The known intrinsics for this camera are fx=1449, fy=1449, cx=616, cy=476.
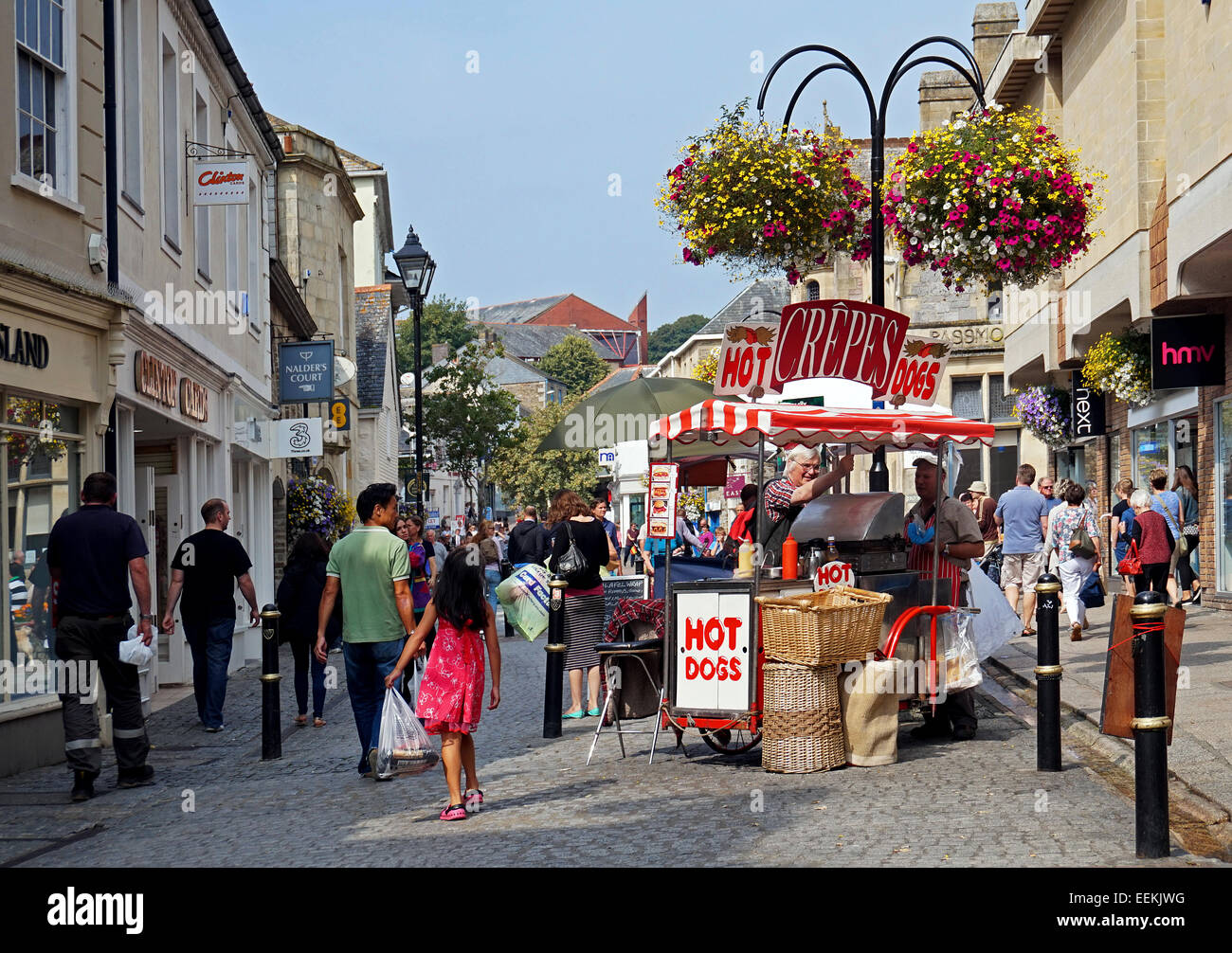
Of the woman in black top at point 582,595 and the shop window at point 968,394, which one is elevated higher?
the shop window at point 968,394

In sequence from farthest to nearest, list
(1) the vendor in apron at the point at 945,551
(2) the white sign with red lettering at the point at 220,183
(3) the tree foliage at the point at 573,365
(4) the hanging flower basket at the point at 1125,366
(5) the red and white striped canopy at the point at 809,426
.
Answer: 1. (3) the tree foliage at the point at 573,365
2. (4) the hanging flower basket at the point at 1125,366
3. (2) the white sign with red lettering at the point at 220,183
4. (1) the vendor in apron at the point at 945,551
5. (5) the red and white striped canopy at the point at 809,426

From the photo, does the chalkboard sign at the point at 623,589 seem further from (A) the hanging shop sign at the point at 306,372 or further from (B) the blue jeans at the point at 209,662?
(A) the hanging shop sign at the point at 306,372

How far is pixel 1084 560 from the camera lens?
1570 centimetres

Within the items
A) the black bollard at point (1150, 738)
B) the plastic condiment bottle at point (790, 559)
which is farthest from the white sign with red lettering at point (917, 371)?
the black bollard at point (1150, 738)

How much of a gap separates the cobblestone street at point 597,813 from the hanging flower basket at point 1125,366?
11.0 metres

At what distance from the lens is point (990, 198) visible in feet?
40.3

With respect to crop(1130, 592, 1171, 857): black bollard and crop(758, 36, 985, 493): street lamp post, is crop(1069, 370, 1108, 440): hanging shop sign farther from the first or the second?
crop(1130, 592, 1171, 857): black bollard

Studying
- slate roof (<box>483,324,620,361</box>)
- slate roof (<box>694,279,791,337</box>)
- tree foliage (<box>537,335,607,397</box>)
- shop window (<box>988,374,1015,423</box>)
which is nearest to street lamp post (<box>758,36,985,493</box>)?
shop window (<box>988,374,1015,423</box>)

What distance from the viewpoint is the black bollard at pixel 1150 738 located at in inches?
232

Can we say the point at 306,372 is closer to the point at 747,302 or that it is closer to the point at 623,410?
the point at 623,410

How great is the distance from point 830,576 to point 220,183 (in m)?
9.37

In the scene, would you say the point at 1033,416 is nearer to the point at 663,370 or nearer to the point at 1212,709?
the point at 1212,709
